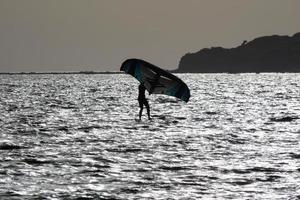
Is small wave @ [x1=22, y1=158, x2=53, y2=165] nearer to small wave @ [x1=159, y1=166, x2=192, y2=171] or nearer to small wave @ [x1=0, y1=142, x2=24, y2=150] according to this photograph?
small wave @ [x1=0, y1=142, x2=24, y2=150]

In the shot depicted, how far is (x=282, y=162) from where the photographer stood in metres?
20.1

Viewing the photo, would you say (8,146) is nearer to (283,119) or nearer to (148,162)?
(148,162)

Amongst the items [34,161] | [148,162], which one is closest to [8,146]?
[34,161]

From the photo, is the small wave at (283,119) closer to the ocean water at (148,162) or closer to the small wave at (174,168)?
the ocean water at (148,162)

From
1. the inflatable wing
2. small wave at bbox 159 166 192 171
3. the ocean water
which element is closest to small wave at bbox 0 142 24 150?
the ocean water

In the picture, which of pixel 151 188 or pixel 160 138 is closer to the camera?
pixel 151 188

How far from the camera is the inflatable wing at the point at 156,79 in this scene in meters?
30.8

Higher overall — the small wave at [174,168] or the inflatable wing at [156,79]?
the inflatable wing at [156,79]

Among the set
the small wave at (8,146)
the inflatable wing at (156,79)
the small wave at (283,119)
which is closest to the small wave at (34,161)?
the small wave at (8,146)

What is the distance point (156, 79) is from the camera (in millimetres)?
31438

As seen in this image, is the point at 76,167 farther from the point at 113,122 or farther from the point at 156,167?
the point at 113,122

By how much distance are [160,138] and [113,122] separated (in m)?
10.4

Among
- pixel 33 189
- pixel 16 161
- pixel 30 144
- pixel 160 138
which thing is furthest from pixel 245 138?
pixel 33 189

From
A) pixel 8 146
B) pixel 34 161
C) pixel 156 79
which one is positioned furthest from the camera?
pixel 156 79
